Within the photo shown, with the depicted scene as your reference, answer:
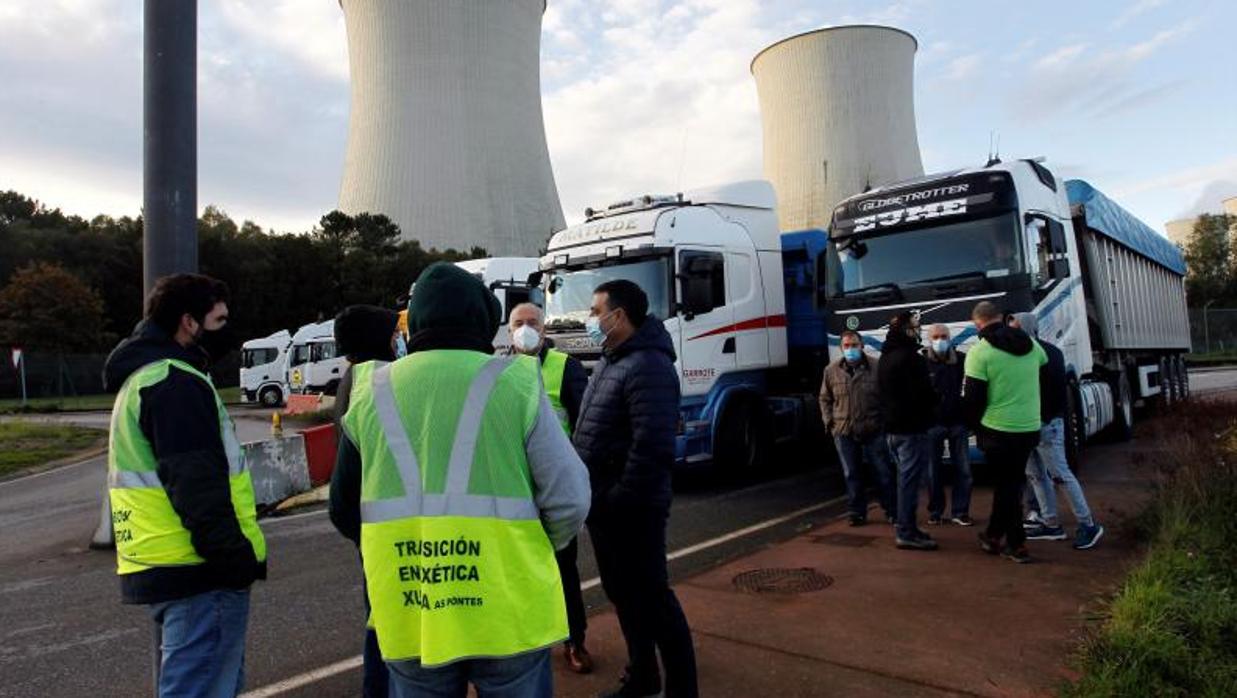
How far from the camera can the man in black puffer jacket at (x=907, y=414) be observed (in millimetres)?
5699

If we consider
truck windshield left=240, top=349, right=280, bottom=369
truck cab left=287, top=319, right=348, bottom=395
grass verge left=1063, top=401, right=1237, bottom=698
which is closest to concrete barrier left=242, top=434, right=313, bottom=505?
grass verge left=1063, top=401, right=1237, bottom=698

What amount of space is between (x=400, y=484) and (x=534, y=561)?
0.35 metres

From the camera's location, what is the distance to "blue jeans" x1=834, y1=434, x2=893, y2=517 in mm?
6445

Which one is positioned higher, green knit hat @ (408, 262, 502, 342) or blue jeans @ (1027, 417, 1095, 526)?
green knit hat @ (408, 262, 502, 342)

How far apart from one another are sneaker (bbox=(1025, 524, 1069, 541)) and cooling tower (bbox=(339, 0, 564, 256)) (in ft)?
83.2

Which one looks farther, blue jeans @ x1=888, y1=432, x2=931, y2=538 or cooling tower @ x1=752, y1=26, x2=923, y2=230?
cooling tower @ x1=752, y1=26, x2=923, y2=230

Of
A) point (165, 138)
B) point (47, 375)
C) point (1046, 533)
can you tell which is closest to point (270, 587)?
point (165, 138)

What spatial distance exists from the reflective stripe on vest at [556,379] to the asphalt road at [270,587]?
4.81 feet

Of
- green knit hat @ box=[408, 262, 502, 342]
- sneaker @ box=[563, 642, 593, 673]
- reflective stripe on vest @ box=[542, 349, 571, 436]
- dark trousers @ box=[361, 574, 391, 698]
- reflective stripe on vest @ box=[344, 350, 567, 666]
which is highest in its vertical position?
green knit hat @ box=[408, 262, 502, 342]

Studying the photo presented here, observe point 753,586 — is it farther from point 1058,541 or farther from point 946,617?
point 1058,541

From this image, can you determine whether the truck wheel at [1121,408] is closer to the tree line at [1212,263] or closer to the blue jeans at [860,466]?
the blue jeans at [860,466]

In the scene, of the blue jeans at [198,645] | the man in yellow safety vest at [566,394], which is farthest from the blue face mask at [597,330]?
the blue jeans at [198,645]

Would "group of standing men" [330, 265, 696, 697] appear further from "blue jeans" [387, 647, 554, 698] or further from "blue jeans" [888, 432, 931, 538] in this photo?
"blue jeans" [888, 432, 931, 538]

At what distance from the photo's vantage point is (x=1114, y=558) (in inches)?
205
